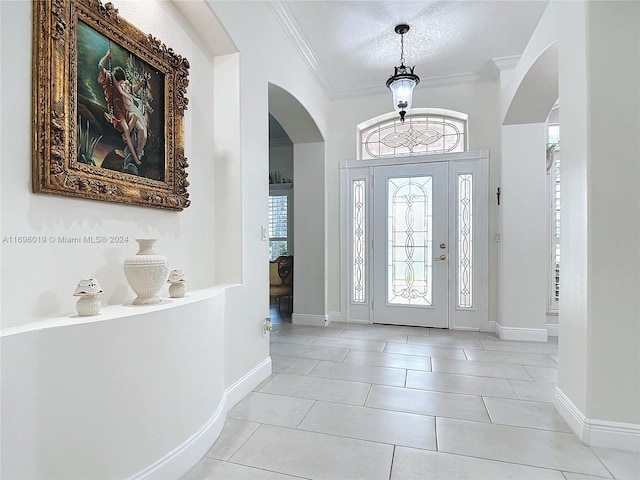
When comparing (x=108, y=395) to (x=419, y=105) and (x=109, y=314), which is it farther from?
(x=419, y=105)

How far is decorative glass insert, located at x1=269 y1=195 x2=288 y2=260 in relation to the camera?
6.72 metres

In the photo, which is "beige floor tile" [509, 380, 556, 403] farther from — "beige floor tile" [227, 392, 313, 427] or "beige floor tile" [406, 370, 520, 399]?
"beige floor tile" [227, 392, 313, 427]

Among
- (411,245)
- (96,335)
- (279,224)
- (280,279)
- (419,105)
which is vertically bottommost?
(280,279)

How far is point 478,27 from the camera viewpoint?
335 cm

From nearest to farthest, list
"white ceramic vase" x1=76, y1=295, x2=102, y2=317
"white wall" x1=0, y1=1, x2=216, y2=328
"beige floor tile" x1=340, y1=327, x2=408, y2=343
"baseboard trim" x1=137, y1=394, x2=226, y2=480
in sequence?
"white wall" x1=0, y1=1, x2=216, y2=328, "white ceramic vase" x1=76, y1=295, x2=102, y2=317, "baseboard trim" x1=137, y1=394, x2=226, y2=480, "beige floor tile" x1=340, y1=327, x2=408, y2=343

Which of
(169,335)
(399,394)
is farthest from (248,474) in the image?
(399,394)

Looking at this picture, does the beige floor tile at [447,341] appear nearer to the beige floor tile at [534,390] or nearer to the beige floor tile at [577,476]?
the beige floor tile at [534,390]

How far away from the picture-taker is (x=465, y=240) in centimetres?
435

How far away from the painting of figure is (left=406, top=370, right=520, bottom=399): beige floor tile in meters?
2.35

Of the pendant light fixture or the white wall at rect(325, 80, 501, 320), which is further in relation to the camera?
the white wall at rect(325, 80, 501, 320)

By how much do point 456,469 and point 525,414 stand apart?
84cm

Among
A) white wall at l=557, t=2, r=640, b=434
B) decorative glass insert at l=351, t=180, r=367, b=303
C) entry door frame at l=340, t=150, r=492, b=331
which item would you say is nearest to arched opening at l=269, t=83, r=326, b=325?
entry door frame at l=340, t=150, r=492, b=331

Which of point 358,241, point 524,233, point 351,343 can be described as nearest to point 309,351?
point 351,343

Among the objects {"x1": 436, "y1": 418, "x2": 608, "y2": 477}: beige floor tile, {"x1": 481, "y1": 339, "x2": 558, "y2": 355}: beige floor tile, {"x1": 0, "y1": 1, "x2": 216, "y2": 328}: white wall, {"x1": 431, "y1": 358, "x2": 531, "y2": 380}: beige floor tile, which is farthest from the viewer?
{"x1": 481, "y1": 339, "x2": 558, "y2": 355}: beige floor tile
